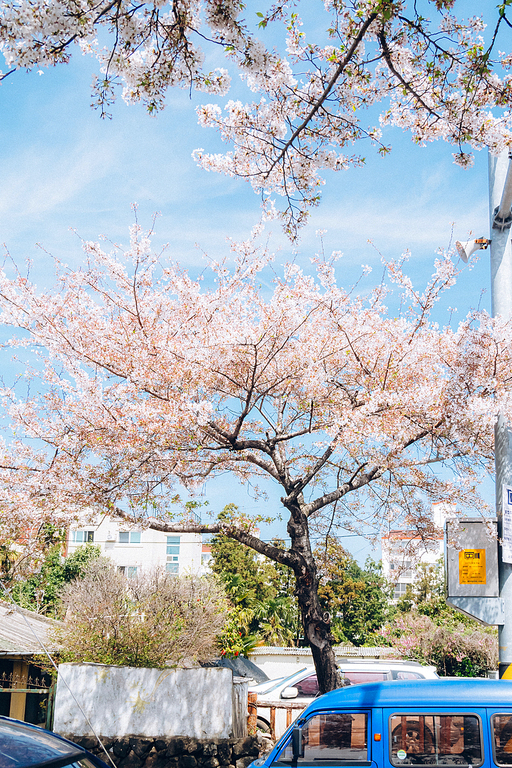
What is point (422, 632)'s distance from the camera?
1070 inches

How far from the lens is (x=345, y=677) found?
12641mm

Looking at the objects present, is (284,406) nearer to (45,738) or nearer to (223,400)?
(223,400)

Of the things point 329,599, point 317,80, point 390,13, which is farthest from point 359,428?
point 329,599

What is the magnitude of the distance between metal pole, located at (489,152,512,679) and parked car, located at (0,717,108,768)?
4.96 m

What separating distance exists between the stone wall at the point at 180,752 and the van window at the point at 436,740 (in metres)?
5.07

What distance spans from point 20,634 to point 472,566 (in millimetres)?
13642

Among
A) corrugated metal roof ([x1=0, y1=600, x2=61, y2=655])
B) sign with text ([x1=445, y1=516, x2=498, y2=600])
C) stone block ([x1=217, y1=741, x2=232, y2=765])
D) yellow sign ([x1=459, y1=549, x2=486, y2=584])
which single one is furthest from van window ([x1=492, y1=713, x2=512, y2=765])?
corrugated metal roof ([x1=0, y1=600, x2=61, y2=655])

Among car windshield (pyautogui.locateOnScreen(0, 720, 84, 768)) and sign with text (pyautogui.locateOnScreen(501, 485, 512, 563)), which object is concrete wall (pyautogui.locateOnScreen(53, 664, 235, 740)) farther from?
car windshield (pyautogui.locateOnScreen(0, 720, 84, 768))

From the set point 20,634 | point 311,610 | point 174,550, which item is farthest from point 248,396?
point 174,550

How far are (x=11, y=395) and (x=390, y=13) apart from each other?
964 centimetres

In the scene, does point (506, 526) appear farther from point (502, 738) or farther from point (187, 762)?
point (187, 762)

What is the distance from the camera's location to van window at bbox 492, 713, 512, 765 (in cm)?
571

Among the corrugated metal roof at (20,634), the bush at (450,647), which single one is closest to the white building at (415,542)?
the corrugated metal roof at (20,634)

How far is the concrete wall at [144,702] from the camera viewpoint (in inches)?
408
